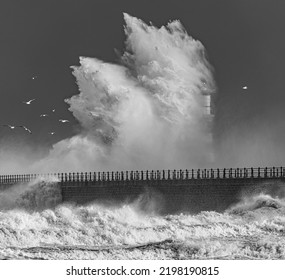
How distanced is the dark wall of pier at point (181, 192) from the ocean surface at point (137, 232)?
2.27 ft

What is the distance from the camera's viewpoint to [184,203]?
145m

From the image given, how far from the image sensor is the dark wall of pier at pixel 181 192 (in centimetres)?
14275

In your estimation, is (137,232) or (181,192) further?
(181,192)

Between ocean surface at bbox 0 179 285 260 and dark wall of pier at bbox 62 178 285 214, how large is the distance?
2.27ft

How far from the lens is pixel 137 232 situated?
438 feet

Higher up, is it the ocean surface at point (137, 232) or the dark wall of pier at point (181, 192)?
the dark wall of pier at point (181, 192)

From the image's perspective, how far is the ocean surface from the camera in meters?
117

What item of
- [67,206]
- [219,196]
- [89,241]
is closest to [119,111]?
[67,206]

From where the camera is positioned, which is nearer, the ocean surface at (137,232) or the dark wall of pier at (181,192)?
the ocean surface at (137,232)

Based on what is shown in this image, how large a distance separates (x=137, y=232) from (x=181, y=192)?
42.2 ft

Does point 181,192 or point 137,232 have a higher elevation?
point 181,192
